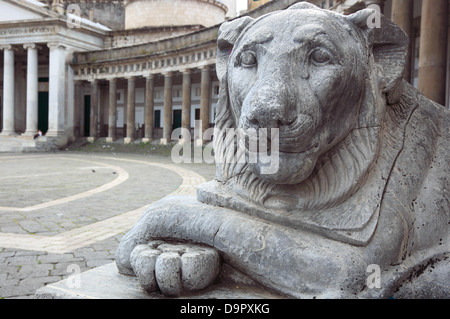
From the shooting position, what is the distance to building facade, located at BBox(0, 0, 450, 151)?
27062mm

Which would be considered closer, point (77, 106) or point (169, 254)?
point (169, 254)

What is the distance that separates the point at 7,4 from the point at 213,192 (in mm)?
35631

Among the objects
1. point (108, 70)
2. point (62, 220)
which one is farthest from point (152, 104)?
point (62, 220)

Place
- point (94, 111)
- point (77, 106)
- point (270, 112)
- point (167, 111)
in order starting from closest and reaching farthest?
1. point (270, 112)
2. point (167, 111)
3. point (94, 111)
4. point (77, 106)

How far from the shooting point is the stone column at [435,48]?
983 centimetres

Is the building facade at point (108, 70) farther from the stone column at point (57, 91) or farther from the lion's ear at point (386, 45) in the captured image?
the lion's ear at point (386, 45)

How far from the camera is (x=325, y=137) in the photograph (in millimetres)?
1959

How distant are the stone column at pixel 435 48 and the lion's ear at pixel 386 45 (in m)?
8.68

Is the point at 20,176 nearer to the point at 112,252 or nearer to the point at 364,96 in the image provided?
the point at 112,252

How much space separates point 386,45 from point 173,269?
162cm

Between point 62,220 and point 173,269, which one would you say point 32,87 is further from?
point 173,269

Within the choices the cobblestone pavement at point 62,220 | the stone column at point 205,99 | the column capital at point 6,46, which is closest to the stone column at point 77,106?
the column capital at point 6,46

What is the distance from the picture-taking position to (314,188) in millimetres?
2057
